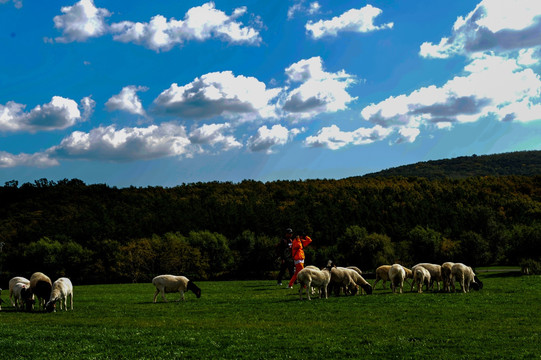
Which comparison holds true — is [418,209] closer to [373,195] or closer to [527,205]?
[373,195]

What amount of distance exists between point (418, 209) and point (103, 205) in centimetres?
7357

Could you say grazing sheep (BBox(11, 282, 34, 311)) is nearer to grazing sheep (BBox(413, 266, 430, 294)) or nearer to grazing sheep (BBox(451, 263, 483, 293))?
grazing sheep (BBox(413, 266, 430, 294))

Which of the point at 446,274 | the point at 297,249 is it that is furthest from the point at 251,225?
the point at 446,274

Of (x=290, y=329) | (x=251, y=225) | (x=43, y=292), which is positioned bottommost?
(x=290, y=329)

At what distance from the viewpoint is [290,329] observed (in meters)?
16.2

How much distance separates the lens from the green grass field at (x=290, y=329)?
13023 millimetres

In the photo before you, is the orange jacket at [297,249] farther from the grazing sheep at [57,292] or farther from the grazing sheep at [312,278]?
the grazing sheep at [57,292]

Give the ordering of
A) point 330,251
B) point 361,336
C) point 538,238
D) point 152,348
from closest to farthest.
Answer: point 152,348 < point 361,336 < point 538,238 < point 330,251

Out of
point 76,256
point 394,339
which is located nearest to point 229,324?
point 394,339

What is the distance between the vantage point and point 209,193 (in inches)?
5310

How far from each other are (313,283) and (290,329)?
28.4 ft

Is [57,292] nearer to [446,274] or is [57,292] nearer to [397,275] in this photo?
[397,275]

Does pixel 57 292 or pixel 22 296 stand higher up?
pixel 57 292

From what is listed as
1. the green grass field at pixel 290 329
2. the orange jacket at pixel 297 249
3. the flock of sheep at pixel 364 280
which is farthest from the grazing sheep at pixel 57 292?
the orange jacket at pixel 297 249
